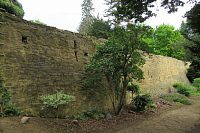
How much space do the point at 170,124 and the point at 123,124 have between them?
1.70 metres

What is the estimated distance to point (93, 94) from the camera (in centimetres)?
1252

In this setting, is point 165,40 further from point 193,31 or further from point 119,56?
point 119,56

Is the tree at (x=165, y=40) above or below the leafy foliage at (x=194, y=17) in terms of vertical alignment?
above

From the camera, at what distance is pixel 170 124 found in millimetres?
11203

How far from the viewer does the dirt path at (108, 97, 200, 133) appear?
1012 cm

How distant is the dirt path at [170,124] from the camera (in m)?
10.1

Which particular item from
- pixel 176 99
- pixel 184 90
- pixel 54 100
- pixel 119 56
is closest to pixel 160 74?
pixel 184 90

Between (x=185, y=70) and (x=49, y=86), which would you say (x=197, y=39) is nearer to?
(x=49, y=86)

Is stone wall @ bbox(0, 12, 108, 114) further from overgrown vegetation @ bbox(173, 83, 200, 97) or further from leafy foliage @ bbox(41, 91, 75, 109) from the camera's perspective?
overgrown vegetation @ bbox(173, 83, 200, 97)

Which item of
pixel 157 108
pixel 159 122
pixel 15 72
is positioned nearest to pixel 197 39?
pixel 157 108

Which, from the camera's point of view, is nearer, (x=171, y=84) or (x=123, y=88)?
(x=123, y=88)

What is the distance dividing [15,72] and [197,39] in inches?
350

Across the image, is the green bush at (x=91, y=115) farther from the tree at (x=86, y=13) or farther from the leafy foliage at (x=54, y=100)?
the tree at (x=86, y=13)

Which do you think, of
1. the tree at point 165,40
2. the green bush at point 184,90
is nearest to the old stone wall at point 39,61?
the green bush at point 184,90
